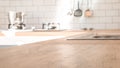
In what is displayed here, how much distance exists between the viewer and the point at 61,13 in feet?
10.9

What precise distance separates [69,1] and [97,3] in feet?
1.18

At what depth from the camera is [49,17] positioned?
334cm

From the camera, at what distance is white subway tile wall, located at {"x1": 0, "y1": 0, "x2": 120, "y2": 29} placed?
323cm

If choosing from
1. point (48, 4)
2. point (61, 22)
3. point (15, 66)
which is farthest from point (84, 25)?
point (15, 66)

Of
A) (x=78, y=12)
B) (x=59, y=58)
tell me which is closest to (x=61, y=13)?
(x=78, y=12)

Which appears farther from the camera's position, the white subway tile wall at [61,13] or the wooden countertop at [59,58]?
the white subway tile wall at [61,13]

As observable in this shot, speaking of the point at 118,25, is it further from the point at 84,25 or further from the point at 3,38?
the point at 3,38

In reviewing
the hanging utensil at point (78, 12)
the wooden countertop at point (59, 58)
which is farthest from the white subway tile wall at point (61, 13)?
the wooden countertop at point (59, 58)

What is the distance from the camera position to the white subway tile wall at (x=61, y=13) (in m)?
3.23

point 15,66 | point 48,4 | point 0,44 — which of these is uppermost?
point 48,4

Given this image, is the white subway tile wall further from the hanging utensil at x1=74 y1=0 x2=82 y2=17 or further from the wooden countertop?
the wooden countertop

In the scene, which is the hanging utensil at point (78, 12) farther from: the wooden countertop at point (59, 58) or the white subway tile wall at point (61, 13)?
the wooden countertop at point (59, 58)

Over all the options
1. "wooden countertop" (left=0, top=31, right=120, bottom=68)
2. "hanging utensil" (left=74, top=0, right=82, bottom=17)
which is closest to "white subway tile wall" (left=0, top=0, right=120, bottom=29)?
"hanging utensil" (left=74, top=0, right=82, bottom=17)

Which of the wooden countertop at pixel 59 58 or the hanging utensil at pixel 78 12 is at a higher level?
the hanging utensil at pixel 78 12
